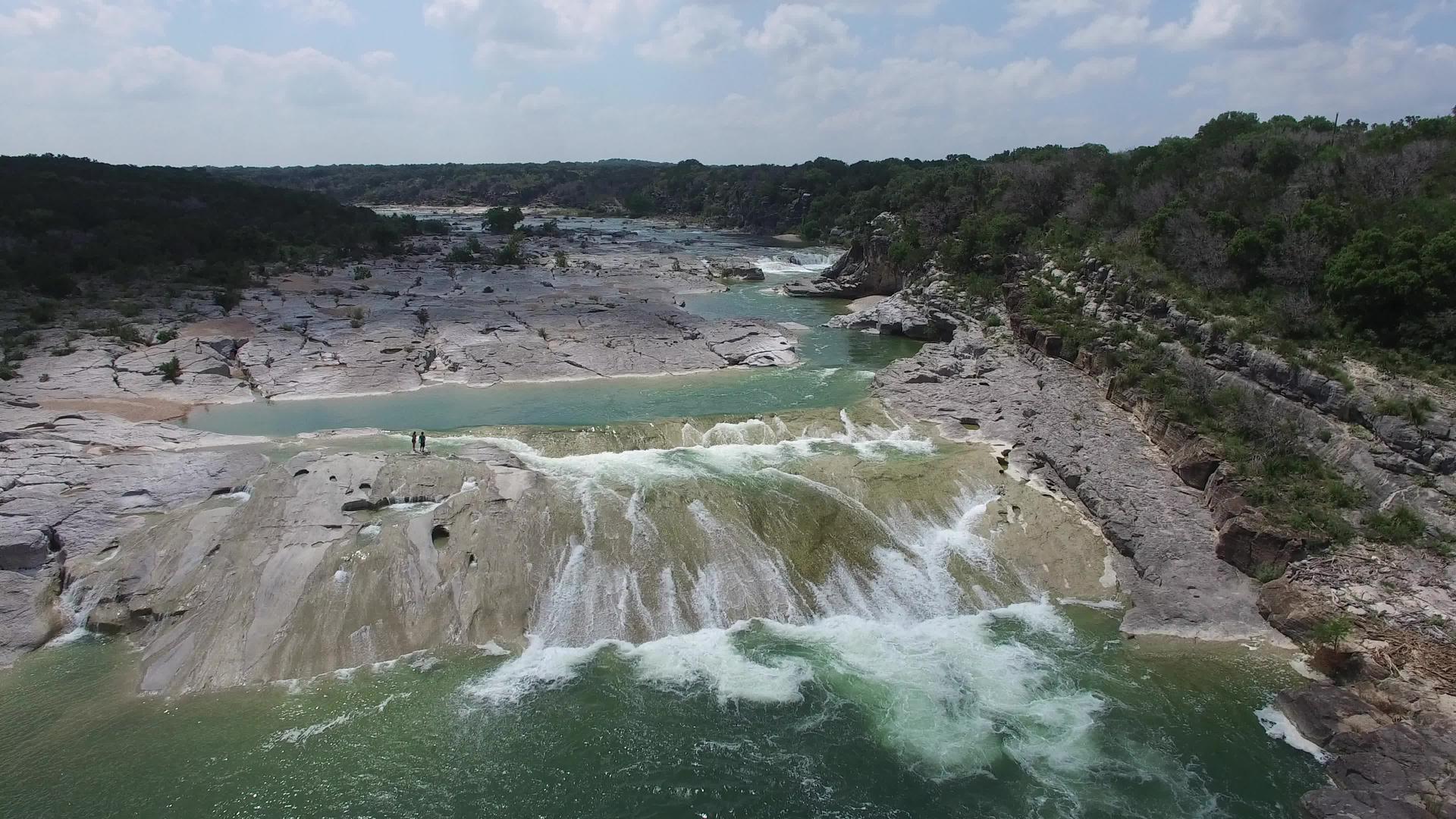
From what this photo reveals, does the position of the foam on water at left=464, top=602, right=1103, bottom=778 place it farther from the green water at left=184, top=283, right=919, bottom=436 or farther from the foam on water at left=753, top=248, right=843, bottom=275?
the foam on water at left=753, top=248, right=843, bottom=275

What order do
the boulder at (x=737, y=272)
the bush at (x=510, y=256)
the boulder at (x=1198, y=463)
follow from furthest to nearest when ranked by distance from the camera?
the boulder at (x=737, y=272)
the bush at (x=510, y=256)
the boulder at (x=1198, y=463)

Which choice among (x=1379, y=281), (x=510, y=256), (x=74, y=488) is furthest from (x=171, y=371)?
(x=1379, y=281)

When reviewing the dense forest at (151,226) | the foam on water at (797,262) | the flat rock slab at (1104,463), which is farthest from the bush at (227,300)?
the foam on water at (797,262)

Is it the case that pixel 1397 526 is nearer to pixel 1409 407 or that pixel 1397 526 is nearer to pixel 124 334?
pixel 1409 407

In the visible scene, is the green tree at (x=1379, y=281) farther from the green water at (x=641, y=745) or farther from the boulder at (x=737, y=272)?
the boulder at (x=737, y=272)

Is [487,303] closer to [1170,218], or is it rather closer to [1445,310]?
[1170,218]

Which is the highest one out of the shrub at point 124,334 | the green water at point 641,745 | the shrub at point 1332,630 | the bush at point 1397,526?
the shrub at point 124,334

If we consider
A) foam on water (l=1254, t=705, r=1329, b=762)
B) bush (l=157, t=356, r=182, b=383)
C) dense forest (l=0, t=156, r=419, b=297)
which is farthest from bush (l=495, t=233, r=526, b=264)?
foam on water (l=1254, t=705, r=1329, b=762)
